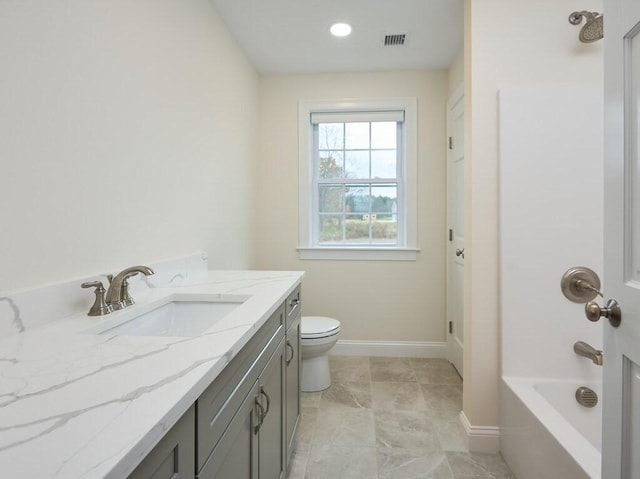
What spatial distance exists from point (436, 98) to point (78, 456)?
3138mm

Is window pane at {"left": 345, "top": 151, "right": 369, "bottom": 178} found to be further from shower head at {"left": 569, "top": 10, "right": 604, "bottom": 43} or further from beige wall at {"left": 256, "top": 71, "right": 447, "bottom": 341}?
shower head at {"left": 569, "top": 10, "right": 604, "bottom": 43}

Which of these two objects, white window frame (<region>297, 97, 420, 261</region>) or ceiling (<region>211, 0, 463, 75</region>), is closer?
ceiling (<region>211, 0, 463, 75</region>)

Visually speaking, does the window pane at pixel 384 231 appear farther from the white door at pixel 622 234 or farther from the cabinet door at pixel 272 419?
the white door at pixel 622 234

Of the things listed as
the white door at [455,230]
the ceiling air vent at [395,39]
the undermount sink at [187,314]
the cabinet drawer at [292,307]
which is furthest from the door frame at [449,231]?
the undermount sink at [187,314]

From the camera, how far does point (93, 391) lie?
0.56 m

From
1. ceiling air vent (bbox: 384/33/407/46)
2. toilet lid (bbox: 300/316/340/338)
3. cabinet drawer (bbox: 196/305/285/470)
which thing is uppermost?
ceiling air vent (bbox: 384/33/407/46)

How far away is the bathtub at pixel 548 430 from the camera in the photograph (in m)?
1.20

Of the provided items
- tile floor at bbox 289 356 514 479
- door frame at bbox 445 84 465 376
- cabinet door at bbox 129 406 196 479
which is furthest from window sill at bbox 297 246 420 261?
cabinet door at bbox 129 406 196 479

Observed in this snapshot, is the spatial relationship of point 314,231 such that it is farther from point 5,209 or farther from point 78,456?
point 78,456

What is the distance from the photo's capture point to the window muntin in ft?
9.98

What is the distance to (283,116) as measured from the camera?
3.03 meters

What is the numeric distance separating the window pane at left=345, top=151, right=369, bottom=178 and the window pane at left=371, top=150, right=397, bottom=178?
61mm

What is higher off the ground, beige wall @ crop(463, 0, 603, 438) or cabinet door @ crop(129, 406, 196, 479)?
beige wall @ crop(463, 0, 603, 438)

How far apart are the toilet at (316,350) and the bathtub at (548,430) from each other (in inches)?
40.6
